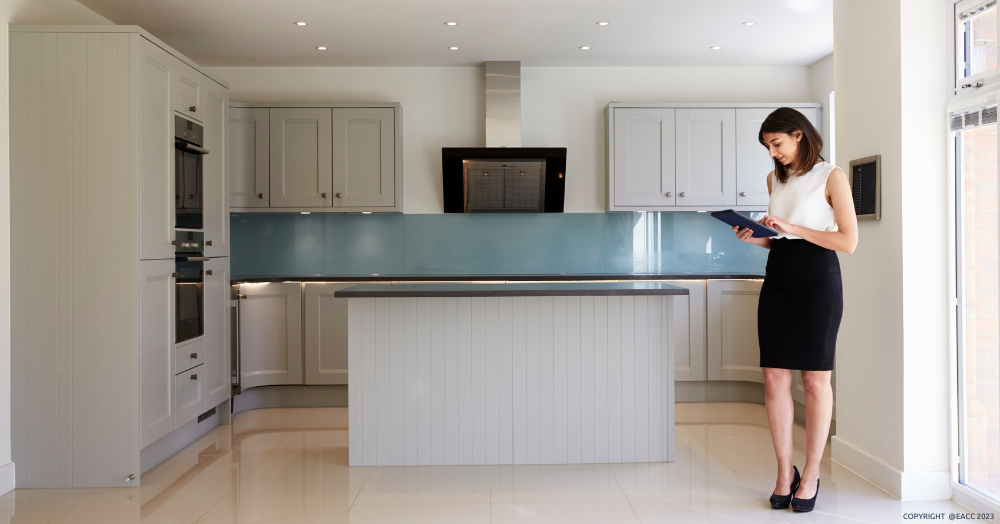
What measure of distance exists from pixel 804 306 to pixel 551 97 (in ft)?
9.28

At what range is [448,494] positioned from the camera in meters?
2.60

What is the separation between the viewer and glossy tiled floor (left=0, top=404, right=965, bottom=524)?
94.0 inches

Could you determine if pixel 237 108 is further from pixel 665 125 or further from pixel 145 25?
pixel 665 125

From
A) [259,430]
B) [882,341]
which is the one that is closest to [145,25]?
[259,430]

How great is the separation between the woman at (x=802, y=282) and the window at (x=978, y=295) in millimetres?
517

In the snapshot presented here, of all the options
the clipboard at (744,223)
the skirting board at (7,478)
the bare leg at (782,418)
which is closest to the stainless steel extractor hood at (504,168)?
the clipboard at (744,223)

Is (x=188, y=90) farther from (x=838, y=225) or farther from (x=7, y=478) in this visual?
(x=838, y=225)

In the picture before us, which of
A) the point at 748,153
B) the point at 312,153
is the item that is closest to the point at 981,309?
the point at 748,153

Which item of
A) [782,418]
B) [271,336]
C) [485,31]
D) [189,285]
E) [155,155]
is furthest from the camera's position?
[271,336]

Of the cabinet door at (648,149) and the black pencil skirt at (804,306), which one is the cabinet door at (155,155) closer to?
the black pencil skirt at (804,306)

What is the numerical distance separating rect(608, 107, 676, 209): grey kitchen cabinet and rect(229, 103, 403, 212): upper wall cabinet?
60.6 inches

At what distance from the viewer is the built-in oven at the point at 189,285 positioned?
3.15 m

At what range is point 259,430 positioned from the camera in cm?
369

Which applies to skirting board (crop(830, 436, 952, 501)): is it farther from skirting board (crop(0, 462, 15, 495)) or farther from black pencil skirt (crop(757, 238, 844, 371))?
skirting board (crop(0, 462, 15, 495))
